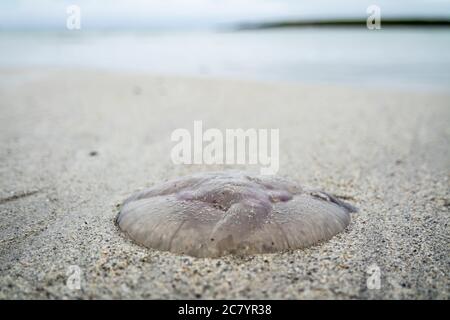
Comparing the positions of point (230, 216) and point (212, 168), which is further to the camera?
point (212, 168)

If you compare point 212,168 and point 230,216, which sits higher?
point 230,216

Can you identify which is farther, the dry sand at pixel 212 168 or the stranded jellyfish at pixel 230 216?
the stranded jellyfish at pixel 230 216

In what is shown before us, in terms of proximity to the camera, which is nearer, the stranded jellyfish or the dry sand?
the dry sand
